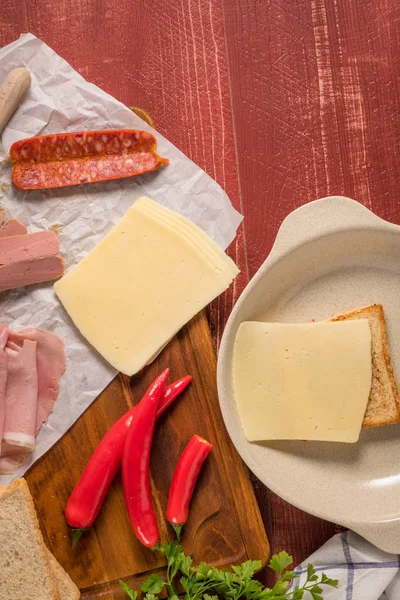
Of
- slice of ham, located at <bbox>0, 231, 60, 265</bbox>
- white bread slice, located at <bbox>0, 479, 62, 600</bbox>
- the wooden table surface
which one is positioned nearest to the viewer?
white bread slice, located at <bbox>0, 479, 62, 600</bbox>

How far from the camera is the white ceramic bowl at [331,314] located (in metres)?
2.45

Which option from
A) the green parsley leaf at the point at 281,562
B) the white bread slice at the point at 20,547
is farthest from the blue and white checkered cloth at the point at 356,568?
the white bread slice at the point at 20,547

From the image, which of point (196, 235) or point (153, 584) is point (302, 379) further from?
point (153, 584)

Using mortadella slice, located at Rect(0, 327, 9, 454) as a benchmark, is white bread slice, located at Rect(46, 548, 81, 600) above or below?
below

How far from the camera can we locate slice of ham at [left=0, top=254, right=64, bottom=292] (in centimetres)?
257

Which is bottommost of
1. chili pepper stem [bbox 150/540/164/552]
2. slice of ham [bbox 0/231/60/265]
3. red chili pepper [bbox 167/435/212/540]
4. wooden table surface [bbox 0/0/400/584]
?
chili pepper stem [bbox 150/540/164/552]

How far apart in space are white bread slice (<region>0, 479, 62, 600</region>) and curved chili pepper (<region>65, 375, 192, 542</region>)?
0.47ft

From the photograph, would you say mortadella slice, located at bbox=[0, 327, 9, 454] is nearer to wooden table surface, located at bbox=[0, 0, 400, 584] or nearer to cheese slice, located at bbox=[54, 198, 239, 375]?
cheese slice, located at bbox=[54, 198, 239, 375]

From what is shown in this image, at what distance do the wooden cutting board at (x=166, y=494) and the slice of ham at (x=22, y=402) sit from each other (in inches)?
4.8

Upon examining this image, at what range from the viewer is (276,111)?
2725mm

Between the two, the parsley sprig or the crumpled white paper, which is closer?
the parsley sprig

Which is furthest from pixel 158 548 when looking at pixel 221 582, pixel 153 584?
pixel 221 582

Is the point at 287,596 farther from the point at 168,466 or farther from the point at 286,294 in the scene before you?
the point at 286,294

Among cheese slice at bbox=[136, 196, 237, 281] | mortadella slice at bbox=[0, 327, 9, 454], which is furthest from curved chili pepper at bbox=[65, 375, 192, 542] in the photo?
cheese slice at bbox=[136, 196, 237, 281]
